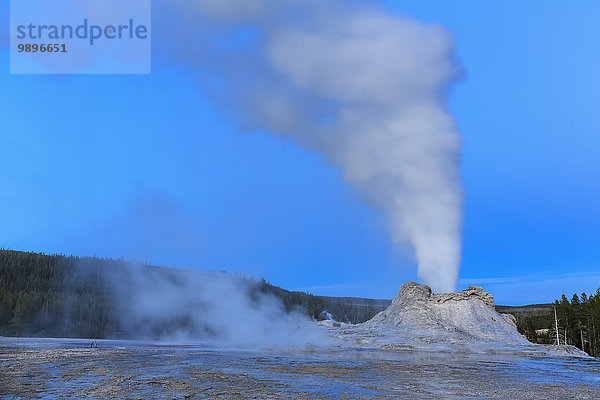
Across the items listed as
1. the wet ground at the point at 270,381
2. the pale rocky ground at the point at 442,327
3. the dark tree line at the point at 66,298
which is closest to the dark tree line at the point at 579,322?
the pale rocky ground at the point at 442,327

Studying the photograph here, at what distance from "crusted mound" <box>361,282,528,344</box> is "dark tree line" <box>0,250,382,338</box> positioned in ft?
128

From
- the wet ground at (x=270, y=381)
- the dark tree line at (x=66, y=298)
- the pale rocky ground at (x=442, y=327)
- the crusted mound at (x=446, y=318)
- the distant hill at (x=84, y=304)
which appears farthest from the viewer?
the dark tree line at (x=66, y=298)

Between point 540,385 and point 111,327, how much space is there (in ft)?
293

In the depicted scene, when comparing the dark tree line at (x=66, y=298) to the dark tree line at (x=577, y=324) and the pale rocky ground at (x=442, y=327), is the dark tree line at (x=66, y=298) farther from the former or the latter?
the dark tree line at (x=577, y=324)

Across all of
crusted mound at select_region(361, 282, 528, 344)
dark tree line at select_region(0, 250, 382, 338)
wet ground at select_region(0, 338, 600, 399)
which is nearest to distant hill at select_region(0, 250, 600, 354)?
dark tree line at select_region(0, 250, 382, 338)

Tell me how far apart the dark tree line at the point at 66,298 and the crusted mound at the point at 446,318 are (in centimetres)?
3904

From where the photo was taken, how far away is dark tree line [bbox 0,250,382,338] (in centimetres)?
9035

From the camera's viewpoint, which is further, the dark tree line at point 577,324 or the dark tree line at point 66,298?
the dark tree line at point 66,298

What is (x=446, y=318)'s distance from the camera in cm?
4459

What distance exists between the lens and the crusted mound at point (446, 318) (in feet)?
136

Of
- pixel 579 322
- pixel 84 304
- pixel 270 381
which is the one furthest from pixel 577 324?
pixel 84 304

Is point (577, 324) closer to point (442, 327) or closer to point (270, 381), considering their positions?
point (442, 327)

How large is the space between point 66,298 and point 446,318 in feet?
284

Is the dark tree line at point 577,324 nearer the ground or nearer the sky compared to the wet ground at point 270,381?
nearer the ground
